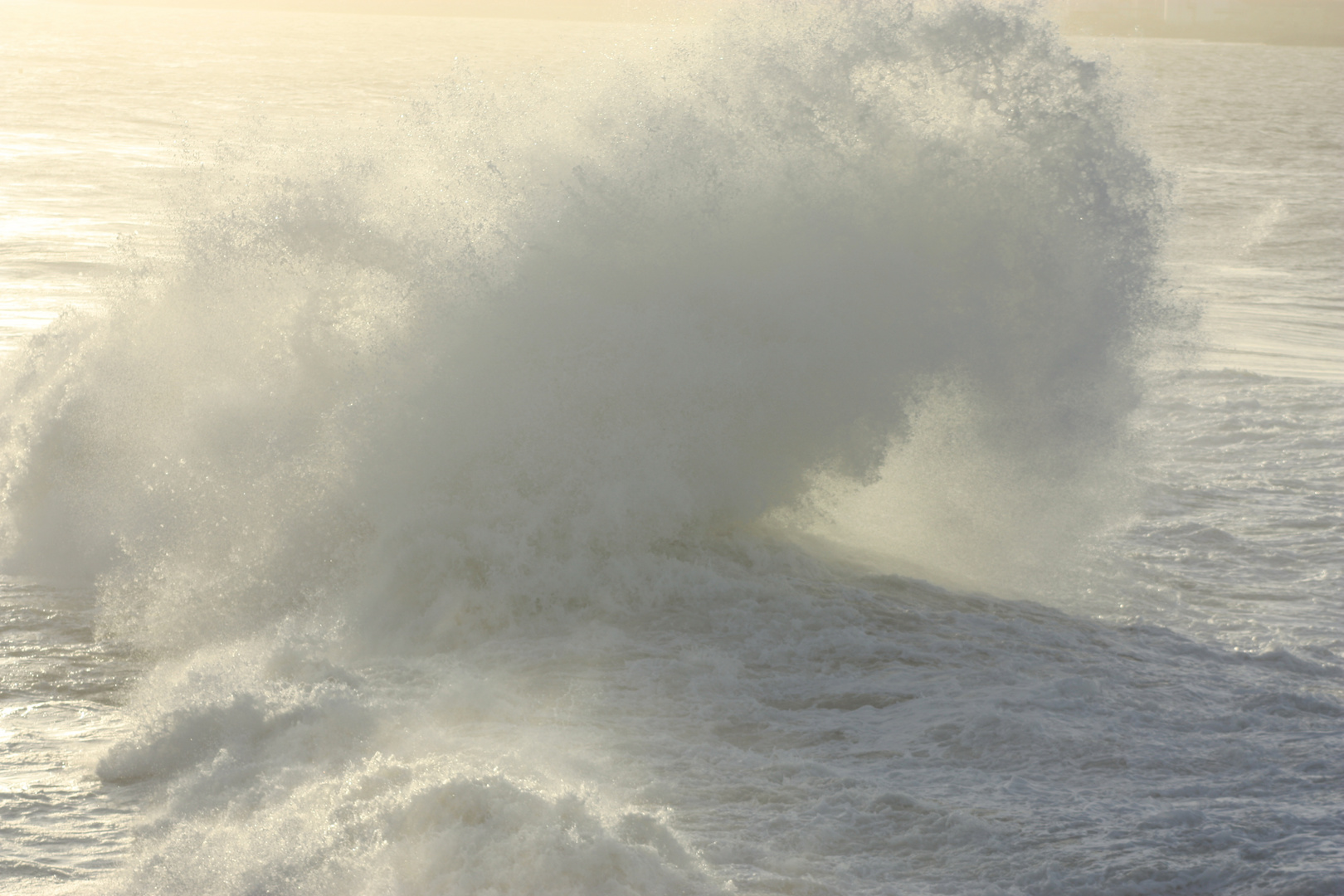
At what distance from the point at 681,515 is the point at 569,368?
121 centimetres

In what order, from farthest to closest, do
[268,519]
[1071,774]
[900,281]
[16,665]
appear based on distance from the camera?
1. [900,281]
2. [268,519]
3. [16,665]
4. [1071,774]

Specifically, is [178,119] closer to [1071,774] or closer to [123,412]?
[123,412]

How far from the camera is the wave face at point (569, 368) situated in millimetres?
6711

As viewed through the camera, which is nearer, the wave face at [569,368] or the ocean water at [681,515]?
the ocean water at [681,515]

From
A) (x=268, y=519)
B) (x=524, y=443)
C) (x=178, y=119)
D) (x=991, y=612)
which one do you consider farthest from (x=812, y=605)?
(x=178, y=119)

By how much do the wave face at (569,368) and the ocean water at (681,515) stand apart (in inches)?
1.3

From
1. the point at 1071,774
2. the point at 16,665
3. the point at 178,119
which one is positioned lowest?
the point at 1071,774

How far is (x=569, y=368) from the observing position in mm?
7949

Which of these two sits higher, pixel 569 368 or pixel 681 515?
pixel 569 368

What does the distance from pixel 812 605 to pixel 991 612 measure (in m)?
1.13

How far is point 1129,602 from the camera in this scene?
7652 millimetres

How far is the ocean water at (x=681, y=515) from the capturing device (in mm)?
4758

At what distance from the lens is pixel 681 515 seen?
7.86 metres

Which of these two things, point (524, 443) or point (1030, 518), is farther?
point (1030, 518)
